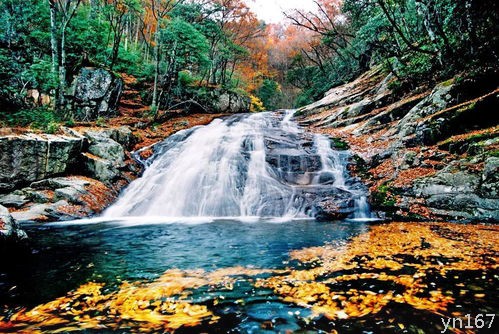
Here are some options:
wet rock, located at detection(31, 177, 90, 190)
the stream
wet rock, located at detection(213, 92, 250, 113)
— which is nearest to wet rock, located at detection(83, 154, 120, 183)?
wet rock, located at detection(31, 177, 90, 190)

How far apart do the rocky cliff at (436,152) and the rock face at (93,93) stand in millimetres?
12945

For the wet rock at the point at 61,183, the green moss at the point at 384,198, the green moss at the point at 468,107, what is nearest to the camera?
the green moss at the point at 384,198

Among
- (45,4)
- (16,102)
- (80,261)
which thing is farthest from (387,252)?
(45,4)

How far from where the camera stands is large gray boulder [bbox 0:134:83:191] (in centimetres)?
867

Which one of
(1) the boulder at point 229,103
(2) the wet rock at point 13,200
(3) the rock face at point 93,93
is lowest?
(2) the wet rock at point 13,200

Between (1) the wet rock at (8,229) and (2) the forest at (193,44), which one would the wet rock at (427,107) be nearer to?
(2) the forest at (193,44)

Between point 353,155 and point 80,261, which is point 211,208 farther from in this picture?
point 353,155

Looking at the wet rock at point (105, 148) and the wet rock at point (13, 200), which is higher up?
the wet rock at point (105, 148)

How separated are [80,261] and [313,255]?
3.98m

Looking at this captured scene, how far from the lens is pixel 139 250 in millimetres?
5582

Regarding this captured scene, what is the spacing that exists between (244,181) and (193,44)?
11.1m

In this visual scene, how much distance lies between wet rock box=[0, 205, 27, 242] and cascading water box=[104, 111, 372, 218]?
4.27m

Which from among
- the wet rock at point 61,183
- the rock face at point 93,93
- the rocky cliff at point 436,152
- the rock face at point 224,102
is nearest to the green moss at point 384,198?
the rocky cliff at point 436,152

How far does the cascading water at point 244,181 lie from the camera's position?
9633mm
